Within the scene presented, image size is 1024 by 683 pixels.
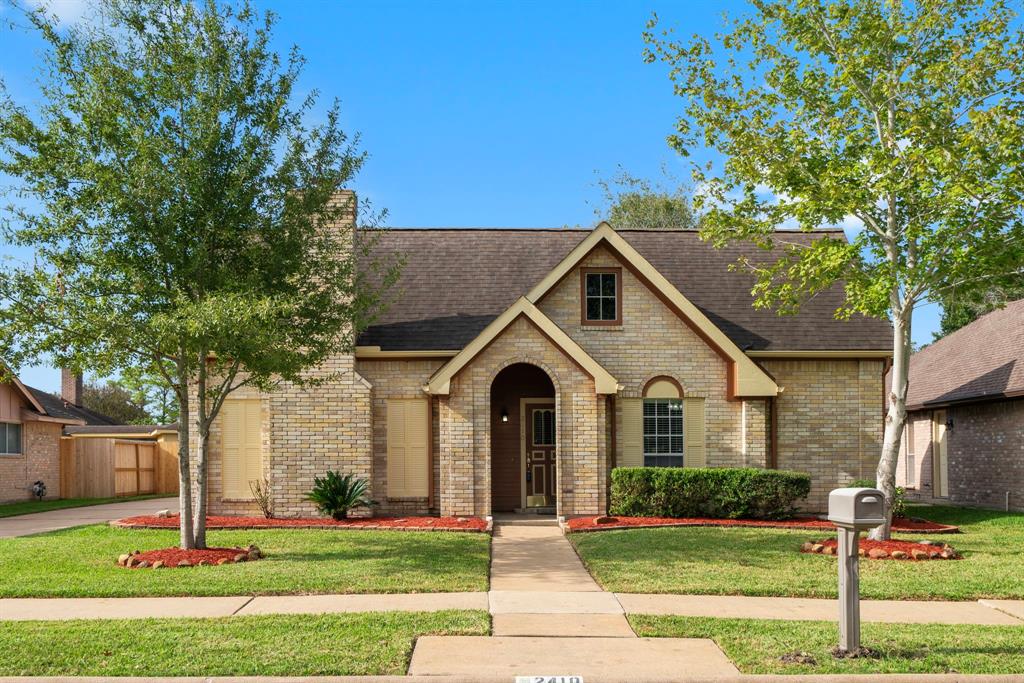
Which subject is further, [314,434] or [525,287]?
[525,287]

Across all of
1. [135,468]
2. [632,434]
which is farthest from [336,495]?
[135,468]

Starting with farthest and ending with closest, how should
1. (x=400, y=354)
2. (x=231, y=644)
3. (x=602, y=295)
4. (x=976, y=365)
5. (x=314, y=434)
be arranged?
(x=976, y=365) < (x=602, y=295) < (x=400, y=354) < (x=314, y=434) < (x=231, y=644)

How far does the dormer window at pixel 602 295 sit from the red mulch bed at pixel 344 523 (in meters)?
4.80

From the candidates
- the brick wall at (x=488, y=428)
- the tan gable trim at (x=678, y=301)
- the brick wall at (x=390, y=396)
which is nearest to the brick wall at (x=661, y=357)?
the tan gable trim at (x=678, y=301)

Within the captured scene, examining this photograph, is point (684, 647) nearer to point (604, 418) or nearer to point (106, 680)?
point (106, 680)

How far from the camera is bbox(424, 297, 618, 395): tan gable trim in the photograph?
18.8m

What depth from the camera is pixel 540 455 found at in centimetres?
2100

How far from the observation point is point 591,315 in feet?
67.4

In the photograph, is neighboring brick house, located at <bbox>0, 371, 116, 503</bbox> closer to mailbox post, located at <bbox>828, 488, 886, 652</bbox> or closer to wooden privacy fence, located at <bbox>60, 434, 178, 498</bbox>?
wooden privacy fence, located at <bbox>60, 434, 178, 498</bbox>

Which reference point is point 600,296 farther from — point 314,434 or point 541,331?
point 314,434

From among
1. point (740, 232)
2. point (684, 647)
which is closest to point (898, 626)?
point (684, 647)

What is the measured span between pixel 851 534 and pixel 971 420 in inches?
737

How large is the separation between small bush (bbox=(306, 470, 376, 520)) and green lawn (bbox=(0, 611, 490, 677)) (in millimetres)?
8760

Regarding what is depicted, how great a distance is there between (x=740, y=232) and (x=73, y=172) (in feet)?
33.2
